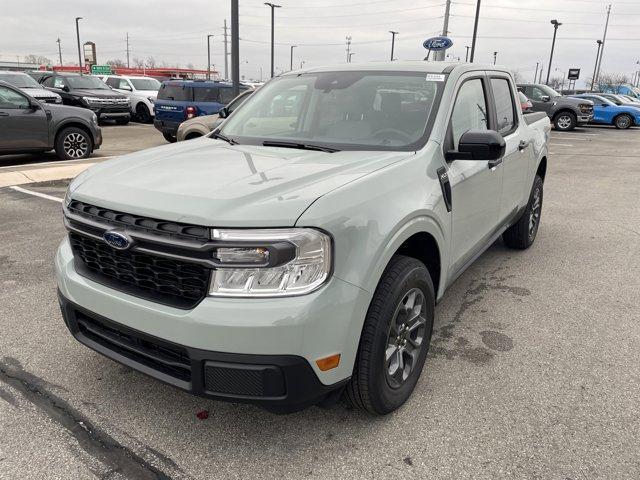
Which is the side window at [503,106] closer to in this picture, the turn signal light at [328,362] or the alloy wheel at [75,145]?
the turn signal light at [328,362]

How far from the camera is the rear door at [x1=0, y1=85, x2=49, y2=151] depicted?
955cm

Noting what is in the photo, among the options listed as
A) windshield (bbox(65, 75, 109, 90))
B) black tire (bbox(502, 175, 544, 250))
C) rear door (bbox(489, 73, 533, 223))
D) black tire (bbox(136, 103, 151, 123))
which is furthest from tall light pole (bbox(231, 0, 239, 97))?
rear door (bbox(489, 73, 533, 223))

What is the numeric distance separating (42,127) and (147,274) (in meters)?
9.19

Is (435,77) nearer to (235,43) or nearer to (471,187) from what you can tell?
(471,187)

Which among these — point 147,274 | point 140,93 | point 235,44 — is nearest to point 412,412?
point 147,274

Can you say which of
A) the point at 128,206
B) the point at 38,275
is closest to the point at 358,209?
the point at 128,206

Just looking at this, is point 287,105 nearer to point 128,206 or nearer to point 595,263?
point 128,206

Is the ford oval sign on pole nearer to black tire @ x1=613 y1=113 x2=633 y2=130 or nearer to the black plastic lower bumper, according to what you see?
black tire @ x1=613 y1=113 x2=633 y2=130

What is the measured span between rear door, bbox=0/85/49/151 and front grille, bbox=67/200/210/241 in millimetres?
8528

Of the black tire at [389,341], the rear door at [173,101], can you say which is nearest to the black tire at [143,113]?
the rear door at [173,101]

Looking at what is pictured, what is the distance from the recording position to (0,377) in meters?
3.00

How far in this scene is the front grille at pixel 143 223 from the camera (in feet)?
6.86

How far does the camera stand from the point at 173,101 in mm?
13953

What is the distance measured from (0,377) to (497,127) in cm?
378
